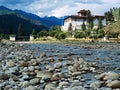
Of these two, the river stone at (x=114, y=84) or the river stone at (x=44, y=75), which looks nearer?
the river stone at (x=114, y=84)

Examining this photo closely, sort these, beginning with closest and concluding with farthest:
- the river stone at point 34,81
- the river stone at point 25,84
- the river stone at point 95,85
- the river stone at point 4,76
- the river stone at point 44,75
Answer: the river stone at point 95,85, the river stone at point 25,84, the river stone at point 34,81, the river stone at point 4,76, the river stone at point 44,75

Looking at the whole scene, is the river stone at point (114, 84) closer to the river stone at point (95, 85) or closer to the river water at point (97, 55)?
the river stone at point (95, 85)

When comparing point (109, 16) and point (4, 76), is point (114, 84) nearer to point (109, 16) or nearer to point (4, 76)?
point (4, 76)

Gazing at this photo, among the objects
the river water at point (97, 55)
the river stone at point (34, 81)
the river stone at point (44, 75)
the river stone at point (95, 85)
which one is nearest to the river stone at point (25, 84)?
the river stone at point (34, 81)

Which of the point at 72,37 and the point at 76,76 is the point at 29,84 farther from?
the point at 72,37

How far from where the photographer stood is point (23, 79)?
13344 millimetres

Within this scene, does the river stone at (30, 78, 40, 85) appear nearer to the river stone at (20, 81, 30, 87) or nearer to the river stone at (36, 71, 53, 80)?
the river stone at (20, 81, 30, 87)

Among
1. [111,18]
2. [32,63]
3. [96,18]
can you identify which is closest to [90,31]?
[96,18]

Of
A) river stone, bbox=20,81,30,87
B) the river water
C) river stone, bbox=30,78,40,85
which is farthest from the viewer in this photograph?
the river water

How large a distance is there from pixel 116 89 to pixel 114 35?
108 metres

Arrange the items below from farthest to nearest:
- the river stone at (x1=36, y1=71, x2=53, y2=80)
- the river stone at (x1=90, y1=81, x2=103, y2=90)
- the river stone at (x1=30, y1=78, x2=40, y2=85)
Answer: the river stone at (x1=36, y1=71, x2=53, y2=80) → the river stone at (x1=30, y1=78, x2=40, y2=85) → the river stone at (x1=90, y1=81, x2=103, y2=90)

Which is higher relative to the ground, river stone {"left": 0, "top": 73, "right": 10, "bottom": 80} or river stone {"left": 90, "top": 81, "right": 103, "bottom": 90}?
river stone {"left": 0, "top": 73, "right": 10, "bottom": 80}

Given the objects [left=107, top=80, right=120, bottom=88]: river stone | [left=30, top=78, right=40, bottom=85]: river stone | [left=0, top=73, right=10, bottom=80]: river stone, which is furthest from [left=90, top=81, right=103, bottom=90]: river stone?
[left=0, top=73, right=10, bottom=80]: river stone

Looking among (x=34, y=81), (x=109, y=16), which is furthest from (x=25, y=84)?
(x=109, y=16)
